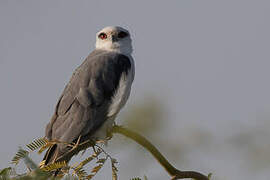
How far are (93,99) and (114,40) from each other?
4.92 ft

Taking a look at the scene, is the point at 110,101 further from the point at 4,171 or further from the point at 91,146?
the point at 4,171

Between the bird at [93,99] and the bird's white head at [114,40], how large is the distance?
1.37ft

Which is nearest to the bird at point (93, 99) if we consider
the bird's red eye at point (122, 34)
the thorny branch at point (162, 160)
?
the bird's red eye at point (122, 34)

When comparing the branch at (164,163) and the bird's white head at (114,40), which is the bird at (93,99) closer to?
the bird's white head at (114,40)

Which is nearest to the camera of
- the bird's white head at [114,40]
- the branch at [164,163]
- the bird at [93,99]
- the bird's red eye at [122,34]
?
the branch at [164,163]

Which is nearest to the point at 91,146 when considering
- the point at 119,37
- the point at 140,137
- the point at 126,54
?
the point at 140,137

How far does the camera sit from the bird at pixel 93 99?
5.18 m

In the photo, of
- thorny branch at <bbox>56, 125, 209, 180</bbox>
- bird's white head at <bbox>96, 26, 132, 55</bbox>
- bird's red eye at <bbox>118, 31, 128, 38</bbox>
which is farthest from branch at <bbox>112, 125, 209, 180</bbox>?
bird's red eye at <bbox>118, 31, 128, 38</bbox>

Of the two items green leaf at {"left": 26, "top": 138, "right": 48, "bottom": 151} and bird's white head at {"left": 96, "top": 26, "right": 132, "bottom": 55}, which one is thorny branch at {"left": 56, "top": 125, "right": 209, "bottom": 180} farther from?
bird's white head at {"left": 96, "top": 26, "right": 132, "bottom": 55}

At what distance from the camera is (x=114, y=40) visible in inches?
265

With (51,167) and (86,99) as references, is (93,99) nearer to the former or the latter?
(86,99)

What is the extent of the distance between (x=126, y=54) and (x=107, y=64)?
0.61m

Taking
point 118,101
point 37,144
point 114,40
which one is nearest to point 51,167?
point 37,144

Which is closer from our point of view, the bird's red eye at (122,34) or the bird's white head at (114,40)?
the bird's white head at (114,40)
